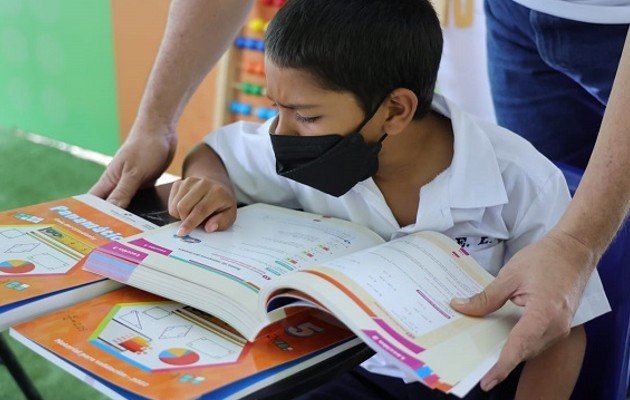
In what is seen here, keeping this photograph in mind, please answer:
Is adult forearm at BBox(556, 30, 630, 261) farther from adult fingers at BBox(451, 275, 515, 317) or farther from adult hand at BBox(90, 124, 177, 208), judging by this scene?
adult hand at BBox(90, 124, 177, 208)

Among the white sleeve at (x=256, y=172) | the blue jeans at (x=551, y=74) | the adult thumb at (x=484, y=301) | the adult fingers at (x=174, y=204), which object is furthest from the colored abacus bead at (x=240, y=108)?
the adult thumb at (x=484, y=301)

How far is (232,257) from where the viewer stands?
906 millimetres

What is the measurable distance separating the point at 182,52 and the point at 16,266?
546 mm

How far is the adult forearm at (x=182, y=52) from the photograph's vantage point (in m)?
1.29

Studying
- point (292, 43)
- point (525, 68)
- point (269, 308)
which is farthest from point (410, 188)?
point (525, 68)

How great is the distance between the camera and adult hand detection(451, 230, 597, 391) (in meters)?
0.75

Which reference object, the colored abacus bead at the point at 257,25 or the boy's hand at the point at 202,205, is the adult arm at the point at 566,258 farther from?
the colored abacus bead at the point at 257,25

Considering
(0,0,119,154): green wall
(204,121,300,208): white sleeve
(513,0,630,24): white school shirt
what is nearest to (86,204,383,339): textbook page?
(204,121,300,208): white sleeve

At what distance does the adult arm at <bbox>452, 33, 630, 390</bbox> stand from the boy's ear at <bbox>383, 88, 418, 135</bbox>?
10.0 inches

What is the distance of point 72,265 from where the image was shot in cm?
91

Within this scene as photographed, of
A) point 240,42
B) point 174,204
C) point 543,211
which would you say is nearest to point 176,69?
point 174,204

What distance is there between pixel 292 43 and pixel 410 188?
0.28 m

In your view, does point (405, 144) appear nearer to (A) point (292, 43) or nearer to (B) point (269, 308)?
(A) point (292, 43)

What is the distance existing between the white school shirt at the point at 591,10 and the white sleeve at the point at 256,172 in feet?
1.76
